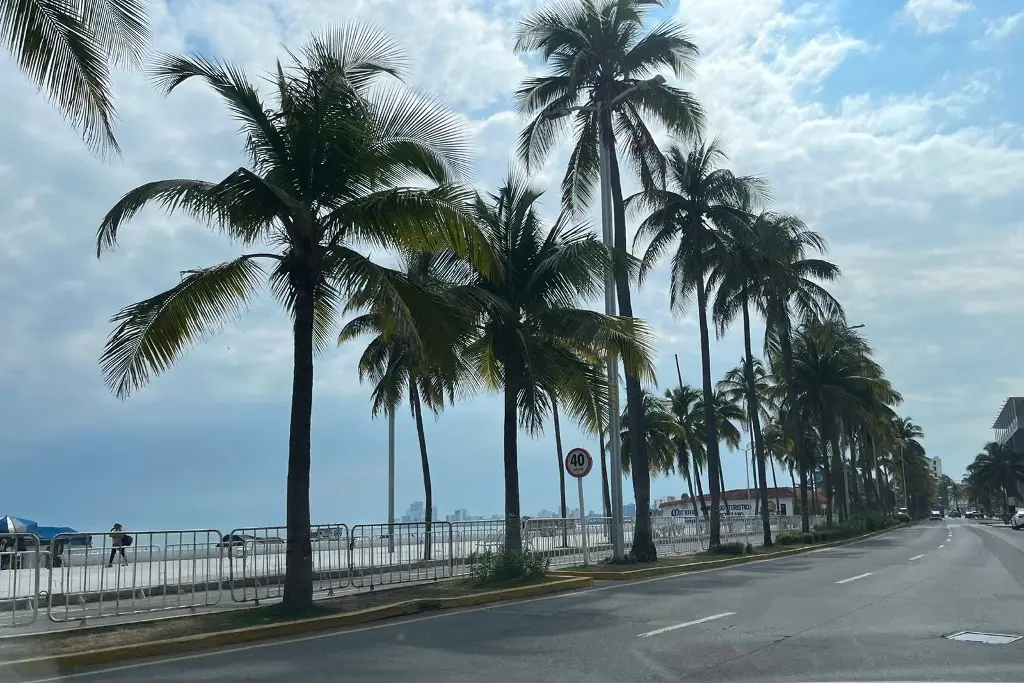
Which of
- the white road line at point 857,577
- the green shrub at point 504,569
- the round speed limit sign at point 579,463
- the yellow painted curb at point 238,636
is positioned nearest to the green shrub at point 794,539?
the white road line at point 857,577

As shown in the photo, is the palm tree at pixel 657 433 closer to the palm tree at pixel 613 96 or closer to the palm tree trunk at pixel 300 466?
the palm tree at pixel 613 96

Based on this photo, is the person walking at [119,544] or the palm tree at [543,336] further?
the palm tree at [543,336]

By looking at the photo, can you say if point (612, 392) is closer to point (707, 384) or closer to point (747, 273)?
point (707, 384)

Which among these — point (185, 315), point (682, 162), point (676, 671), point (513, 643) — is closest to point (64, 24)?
point (185, 315)

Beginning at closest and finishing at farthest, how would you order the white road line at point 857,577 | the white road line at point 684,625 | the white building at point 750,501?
the white road line at point 684,625, the white road line at point 857,577, the white building at point 750,501

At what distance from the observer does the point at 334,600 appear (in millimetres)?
14680

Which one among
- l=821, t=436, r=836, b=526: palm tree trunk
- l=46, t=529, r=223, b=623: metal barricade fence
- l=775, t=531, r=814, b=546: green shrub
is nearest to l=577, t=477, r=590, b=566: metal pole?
l=46, t=529, r=223, b=623: metal barricade fence

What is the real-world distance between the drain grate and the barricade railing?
11154 millimetres

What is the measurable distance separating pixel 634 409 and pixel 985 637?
1472 cm

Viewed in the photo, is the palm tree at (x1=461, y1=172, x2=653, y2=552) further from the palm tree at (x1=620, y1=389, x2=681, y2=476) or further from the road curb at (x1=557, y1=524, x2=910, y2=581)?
the palm tree at (x1=620, y1=389, x2=681, y2=476)

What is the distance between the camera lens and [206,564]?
14.0 m

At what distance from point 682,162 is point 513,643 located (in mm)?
23870

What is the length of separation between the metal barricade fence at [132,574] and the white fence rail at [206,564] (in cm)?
1

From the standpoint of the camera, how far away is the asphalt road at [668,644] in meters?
8.80
